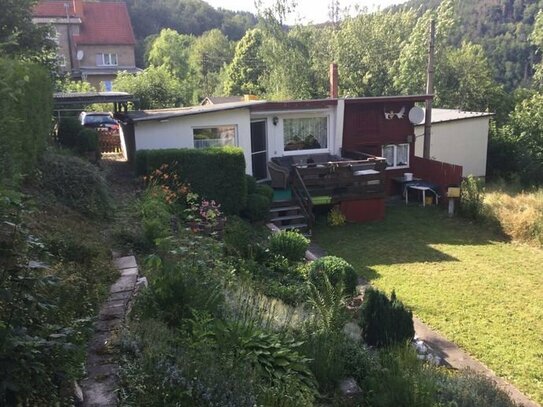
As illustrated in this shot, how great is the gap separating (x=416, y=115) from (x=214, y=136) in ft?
26.5

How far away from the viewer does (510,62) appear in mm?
61500

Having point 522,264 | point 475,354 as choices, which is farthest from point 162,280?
point 522,264

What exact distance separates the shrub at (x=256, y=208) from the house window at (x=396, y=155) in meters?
7.58

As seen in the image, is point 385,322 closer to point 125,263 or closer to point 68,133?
point 125,263

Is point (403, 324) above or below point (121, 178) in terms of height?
below

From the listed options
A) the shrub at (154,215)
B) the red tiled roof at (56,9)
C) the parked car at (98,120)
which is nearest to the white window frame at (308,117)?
the shrub at (154,215)

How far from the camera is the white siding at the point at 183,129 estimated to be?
49.4ft

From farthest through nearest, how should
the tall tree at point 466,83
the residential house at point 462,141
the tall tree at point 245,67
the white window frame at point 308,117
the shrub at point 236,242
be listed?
1. the tall tree at point 245,67
2. the tall tree at point 466,83
3. the residential house at point 462,141
4. the white window frame at point 308,117
5. the shrub at point 236,242

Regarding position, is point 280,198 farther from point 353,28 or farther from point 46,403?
point 353,28

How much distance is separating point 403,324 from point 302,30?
33.3m

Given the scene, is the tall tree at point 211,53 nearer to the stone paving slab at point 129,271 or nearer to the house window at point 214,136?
the house window at point 214,136

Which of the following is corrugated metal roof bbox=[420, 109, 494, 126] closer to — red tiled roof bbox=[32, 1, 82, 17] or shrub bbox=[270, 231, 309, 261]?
shrub bbox=[270, 231, 309, 261]

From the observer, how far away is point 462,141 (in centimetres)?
2345

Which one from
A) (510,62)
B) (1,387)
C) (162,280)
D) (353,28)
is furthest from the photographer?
(510,62)
